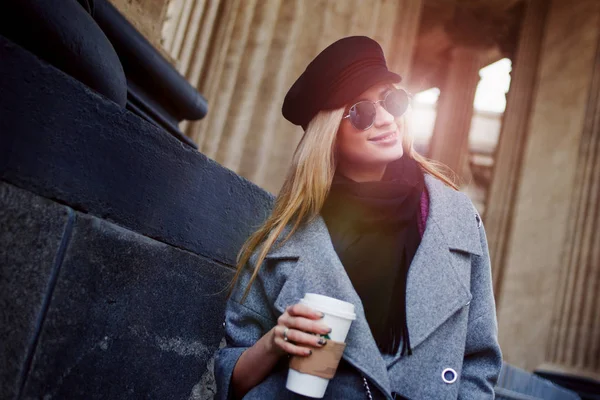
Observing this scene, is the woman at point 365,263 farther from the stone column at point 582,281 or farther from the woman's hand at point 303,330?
the stone column at point 582,281

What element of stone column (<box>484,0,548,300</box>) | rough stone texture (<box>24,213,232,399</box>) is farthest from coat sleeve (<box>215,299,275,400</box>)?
stone column (<box>484,0,548,300</box>)

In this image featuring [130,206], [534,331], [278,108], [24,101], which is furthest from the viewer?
[534,331]

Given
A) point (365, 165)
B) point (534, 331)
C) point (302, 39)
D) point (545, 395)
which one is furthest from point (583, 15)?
point (365, 165)

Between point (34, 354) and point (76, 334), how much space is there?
0.17 meters

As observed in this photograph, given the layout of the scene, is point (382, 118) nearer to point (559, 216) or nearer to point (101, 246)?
point (101, 246)

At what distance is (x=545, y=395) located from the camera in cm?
375

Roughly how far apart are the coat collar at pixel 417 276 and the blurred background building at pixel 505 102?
58 cm

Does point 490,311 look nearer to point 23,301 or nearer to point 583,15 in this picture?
point 23,301

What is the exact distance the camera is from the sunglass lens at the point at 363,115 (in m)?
1.92

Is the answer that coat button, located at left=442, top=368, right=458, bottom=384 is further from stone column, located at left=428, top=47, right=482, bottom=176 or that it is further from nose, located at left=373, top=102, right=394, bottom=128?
stone column, located at left=428, top=47, right=482, bottom=176

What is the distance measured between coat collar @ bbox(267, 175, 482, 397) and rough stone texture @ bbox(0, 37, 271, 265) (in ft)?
1.54

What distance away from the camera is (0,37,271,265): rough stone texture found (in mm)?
1428

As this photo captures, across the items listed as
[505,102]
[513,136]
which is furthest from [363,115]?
[505,102]

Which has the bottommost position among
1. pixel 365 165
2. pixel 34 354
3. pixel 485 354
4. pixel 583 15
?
pixel 34 354
